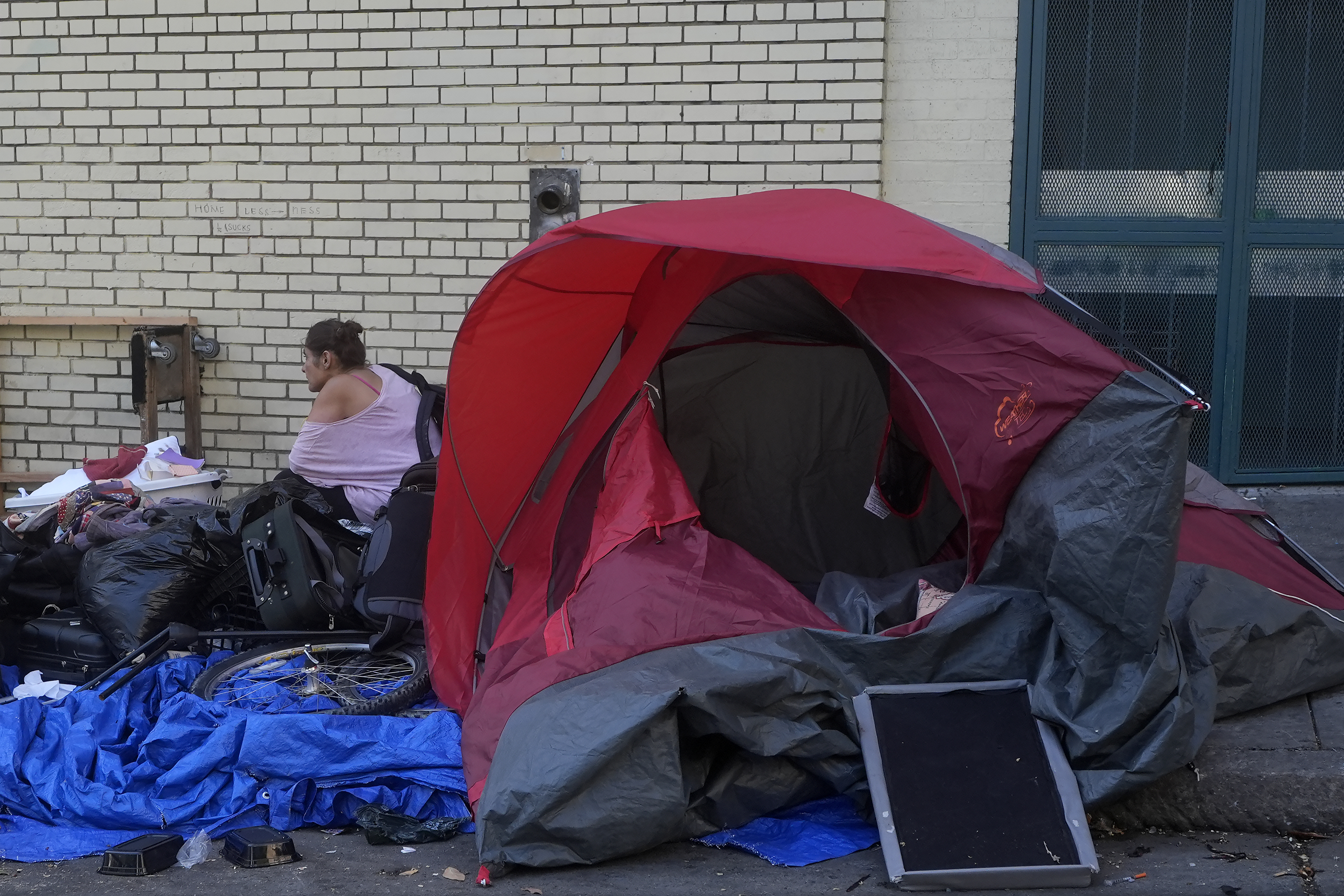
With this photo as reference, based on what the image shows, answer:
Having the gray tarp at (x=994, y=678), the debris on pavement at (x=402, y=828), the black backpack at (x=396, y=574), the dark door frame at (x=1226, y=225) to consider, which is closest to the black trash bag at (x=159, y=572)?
the black backpack at (x=396, y=574)

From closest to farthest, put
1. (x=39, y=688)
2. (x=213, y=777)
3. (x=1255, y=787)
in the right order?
1. (x=1255, y=787)
2. (x=213, y=777)
3. (x=39, y=688)

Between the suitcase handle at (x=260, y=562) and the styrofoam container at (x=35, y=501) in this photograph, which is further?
the styrofoam container at (x=35, y=501)

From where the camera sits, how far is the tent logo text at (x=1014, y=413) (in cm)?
351

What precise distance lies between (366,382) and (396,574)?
1.19 metres

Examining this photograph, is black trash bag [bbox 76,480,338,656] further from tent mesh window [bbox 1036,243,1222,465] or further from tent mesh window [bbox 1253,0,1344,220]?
tent mesh window [bbox 1253,0,1344,220]

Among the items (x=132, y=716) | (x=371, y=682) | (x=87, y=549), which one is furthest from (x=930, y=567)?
(x=87, y=549)

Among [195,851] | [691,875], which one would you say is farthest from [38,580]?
[691,875]

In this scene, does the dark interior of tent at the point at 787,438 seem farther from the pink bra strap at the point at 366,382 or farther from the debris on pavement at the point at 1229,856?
the debris on pavement at the point at 1229,856

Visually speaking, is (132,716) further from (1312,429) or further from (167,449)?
(1312,429)

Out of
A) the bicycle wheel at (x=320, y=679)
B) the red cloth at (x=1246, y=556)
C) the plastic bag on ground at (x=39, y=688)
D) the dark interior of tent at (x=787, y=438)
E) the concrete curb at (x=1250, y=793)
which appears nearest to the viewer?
the concrete curb at (x=1250, y=793)

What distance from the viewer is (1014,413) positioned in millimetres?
3535

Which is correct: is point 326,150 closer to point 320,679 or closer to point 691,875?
point 320,679

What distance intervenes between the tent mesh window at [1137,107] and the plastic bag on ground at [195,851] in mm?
4393

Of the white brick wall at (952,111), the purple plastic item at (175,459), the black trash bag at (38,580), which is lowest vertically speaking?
the black trash bag at (38,580)
